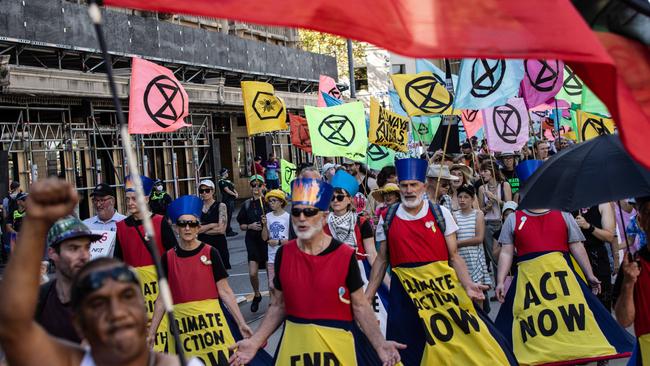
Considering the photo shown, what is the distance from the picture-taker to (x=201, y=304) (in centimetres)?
774

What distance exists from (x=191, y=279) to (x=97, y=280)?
465 centimetres

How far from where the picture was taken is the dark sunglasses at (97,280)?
10.3ft

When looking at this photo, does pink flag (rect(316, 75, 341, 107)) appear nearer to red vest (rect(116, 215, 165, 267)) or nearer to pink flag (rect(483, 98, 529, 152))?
pink flag (rect(483, 98, 529, 152))

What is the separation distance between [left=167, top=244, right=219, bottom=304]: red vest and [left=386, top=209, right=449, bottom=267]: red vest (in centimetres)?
145

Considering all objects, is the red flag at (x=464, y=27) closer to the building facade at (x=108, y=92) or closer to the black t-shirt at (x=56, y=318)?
the black t-shirt at (x=56, y=318)

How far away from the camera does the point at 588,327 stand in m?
8.29

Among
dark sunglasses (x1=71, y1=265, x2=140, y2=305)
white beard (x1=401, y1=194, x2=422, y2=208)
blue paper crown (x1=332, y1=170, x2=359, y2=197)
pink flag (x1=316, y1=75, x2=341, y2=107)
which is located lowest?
white beard (x1=401, y1=194, x2=422, y2=208)

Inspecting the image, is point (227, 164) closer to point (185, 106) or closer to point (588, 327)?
point (185, 106)

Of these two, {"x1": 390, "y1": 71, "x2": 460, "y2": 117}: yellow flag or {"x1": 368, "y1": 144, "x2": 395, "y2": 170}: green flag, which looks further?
{"x1": 368, "y1": 144, "x2": 395, "y2": 170}: green flag

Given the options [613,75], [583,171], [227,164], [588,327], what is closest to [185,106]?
[588,327]

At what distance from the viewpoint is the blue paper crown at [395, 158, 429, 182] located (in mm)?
8219

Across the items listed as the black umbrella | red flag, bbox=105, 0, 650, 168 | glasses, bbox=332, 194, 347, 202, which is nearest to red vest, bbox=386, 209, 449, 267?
the black umbrella

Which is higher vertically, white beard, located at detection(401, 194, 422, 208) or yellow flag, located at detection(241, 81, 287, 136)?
yellow flag, located at detection(241, 81, 287, 136)

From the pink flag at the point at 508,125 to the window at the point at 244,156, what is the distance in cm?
2343
